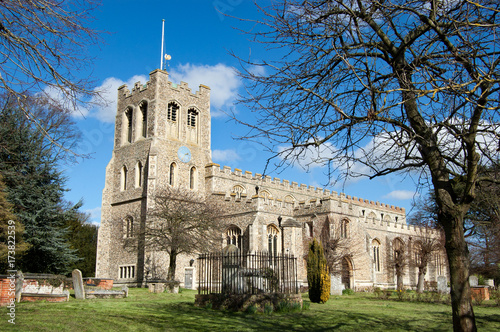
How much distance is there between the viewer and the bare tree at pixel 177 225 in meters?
23.8

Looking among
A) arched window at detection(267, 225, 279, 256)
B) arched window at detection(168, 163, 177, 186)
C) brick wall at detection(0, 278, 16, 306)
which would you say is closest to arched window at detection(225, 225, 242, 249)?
arched window at detection(267, 225, 279, 256)

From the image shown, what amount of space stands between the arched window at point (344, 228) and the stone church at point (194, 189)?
0.07 m

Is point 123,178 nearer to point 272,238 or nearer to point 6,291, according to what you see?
point 272,238

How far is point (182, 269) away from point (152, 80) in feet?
45.6

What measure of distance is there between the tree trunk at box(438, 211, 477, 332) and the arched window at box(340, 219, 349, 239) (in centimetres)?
2508

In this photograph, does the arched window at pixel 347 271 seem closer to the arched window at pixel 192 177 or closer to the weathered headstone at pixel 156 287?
the arched window at pixel 192 177

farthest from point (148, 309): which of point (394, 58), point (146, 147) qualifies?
point (146, 147)

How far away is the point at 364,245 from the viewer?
1281 inches

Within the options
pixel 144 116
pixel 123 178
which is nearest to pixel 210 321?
pixel 123 178

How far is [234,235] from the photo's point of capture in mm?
29703

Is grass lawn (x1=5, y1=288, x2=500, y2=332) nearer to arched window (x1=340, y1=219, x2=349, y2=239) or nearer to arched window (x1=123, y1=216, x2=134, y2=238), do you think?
arched window (x1=340, y1=219, x2=349, y2=239)

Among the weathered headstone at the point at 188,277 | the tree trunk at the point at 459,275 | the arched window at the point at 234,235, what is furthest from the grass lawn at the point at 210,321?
the weathered headstone at the point at 188,277

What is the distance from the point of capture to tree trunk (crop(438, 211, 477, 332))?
19.9ft

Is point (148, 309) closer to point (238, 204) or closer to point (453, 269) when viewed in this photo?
point (453, 269)
